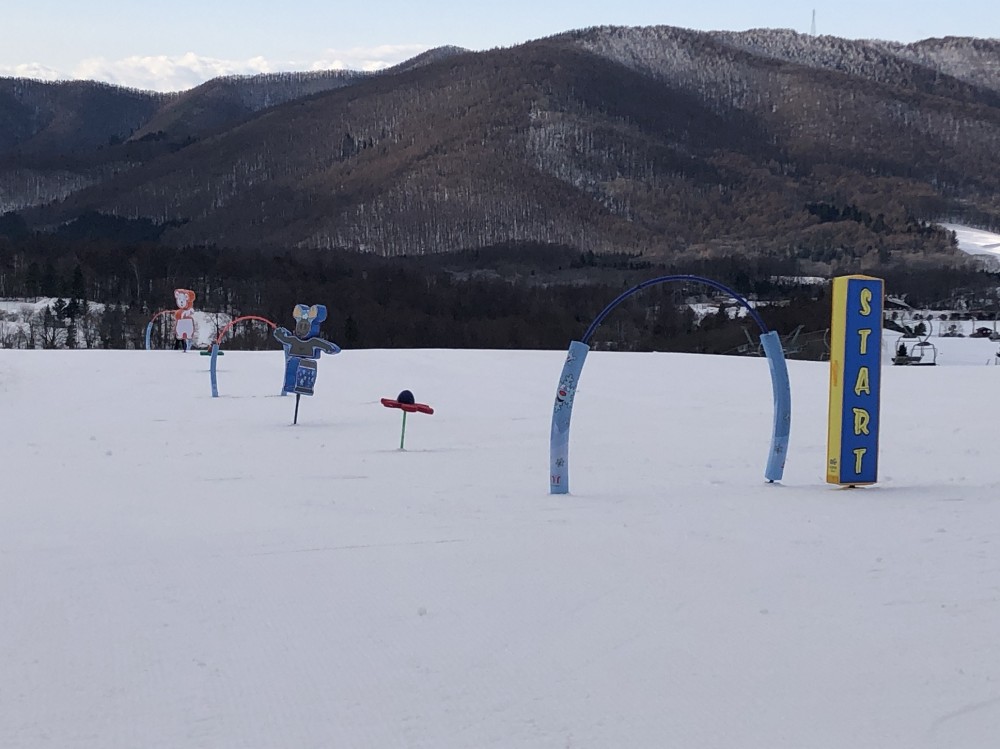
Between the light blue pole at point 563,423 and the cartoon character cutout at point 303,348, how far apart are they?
704 cm

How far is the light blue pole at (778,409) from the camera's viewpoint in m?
9.31

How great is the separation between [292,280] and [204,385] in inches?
4717

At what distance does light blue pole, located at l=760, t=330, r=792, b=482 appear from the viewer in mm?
9312

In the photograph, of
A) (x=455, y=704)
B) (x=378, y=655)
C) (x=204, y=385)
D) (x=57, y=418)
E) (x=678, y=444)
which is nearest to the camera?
(x=455, y=704)

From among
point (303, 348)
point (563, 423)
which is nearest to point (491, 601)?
point (563, 423)

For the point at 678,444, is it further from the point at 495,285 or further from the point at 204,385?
the point at 495,285

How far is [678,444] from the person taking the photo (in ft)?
41.1

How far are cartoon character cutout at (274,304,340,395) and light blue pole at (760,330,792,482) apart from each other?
723cm

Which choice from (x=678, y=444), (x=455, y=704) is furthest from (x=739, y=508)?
(x=678, y=444)

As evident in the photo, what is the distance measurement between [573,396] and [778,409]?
5.72 ft

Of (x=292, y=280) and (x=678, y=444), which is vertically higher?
(x=292, y=280)

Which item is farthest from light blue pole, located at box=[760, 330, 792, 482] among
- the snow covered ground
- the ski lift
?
the ski lift

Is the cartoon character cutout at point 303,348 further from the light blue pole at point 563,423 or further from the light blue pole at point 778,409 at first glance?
the light blue pole at point 778,409

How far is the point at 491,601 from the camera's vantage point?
5.15 meters
